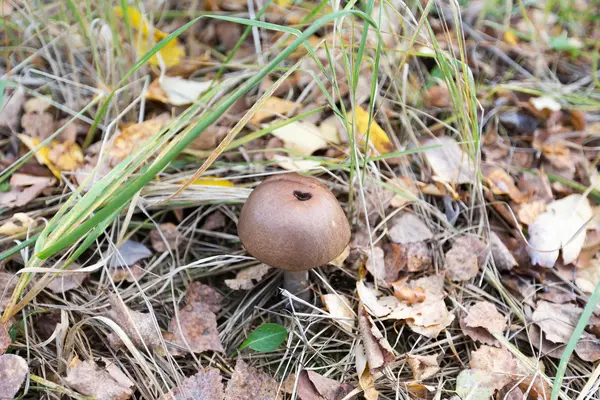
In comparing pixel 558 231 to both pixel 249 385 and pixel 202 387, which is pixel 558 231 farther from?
pixel 202 387

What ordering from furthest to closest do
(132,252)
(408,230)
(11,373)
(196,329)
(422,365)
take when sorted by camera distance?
(408,230)
(132,252)
(196,329)
(422,365)
(11,373)

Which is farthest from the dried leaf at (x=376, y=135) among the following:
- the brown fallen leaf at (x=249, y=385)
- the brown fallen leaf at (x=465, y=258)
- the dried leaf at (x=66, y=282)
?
the dried leaf at (x=66, y=282)

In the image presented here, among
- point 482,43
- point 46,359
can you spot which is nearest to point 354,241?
point 46,359

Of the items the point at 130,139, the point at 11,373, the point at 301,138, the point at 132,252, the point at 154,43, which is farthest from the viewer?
the point at 154,43

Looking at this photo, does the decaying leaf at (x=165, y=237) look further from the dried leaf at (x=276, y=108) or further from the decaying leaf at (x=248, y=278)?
the dried leaf at (x=276, y=108)

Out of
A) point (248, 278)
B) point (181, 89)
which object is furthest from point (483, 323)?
point (181, 89)

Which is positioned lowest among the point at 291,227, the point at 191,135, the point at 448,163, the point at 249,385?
the point at 249,385

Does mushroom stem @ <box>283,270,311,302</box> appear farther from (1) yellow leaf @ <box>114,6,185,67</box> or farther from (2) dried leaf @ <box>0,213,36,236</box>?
(1) yellow leaf @ <box>114,6,185,67</box>
